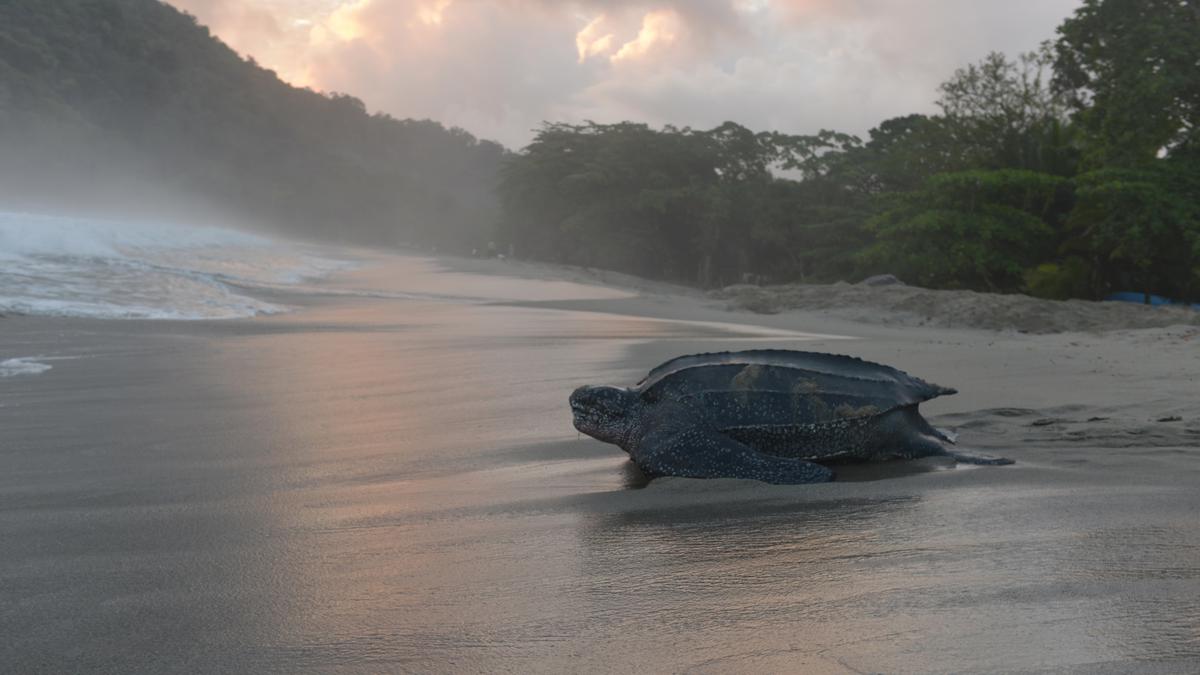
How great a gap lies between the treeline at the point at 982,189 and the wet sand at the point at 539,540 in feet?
39.0

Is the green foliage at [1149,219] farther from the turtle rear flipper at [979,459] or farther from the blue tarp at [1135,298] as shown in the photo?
the turtle rear flipper at [979,459]

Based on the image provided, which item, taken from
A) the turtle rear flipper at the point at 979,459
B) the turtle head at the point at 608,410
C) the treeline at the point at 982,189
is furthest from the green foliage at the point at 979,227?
the turtle head at the point at 608,410

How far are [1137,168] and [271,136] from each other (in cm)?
8923

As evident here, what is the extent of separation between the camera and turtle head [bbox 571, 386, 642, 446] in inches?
108

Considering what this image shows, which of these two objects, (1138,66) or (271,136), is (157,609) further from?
(271,136)

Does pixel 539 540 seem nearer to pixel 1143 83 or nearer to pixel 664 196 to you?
pixel 1143 83

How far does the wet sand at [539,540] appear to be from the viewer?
137 centimetres

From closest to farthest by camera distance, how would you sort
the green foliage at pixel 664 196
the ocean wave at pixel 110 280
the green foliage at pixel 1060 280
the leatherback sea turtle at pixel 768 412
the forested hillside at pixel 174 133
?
1. the leatherback sea turtle at pixel 768 412
2. the ocean wave at pixel 110 280
3. the green foliage at pixel 1060 280
4. the green foliage at pixel 664 196
5. the forested hillside at pixel 174 133

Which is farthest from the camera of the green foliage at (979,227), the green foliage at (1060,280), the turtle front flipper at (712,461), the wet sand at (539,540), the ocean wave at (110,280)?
the green foliage at (979,227)

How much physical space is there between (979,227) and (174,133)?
264 feet

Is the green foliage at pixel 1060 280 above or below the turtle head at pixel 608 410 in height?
above

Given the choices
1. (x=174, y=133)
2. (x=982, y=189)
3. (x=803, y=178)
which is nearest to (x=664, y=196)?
(x=803, y=178)

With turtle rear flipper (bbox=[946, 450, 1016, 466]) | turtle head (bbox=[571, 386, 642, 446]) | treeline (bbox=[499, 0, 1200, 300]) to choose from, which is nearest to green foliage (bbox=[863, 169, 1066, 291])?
treeline (bbox=[499, 0, 1200, 300])

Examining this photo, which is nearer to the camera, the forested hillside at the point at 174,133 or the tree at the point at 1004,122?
the tree at the point at 1004,122
